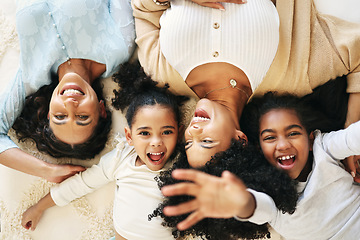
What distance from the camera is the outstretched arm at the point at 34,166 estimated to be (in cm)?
178

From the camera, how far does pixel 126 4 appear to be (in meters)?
1.82

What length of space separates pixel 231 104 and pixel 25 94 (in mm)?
974

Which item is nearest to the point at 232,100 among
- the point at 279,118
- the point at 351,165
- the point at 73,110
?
the point at 279,118

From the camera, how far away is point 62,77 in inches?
69.2

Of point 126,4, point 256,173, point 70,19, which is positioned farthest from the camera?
point 126,4

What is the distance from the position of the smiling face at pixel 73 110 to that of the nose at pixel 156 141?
0.96 feet

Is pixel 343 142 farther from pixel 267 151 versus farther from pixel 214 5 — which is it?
pixel 214 5

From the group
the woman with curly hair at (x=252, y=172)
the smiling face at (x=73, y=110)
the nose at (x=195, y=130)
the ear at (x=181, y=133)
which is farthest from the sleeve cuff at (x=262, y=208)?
the smiling face at (x=73, y=110)

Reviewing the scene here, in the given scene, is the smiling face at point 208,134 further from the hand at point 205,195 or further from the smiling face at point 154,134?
the hand at point 205,195

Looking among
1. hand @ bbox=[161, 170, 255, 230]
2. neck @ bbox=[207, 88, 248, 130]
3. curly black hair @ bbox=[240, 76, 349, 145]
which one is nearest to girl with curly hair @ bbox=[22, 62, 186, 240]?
neck @ bbox=[207, 88, 248, 130]

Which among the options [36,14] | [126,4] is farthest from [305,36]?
[36,14]

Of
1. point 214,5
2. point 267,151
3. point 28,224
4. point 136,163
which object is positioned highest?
point 214,5

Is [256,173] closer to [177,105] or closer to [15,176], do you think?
[177,105]

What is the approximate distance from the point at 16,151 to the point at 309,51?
1.39 metres
